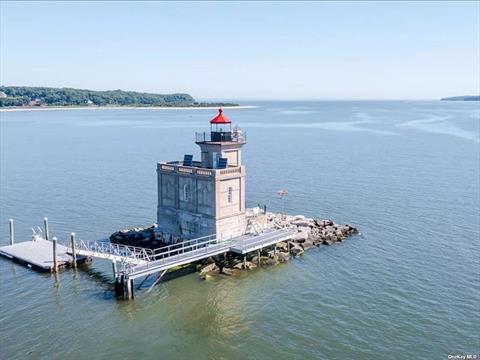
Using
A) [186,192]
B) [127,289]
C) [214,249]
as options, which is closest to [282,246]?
[214,249]

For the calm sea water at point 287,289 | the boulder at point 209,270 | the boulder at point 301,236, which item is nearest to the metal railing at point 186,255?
the boulder at point 209,270

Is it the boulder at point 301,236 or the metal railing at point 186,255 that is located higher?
the metal railing at point 186,255

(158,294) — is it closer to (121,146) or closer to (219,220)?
(219,220)

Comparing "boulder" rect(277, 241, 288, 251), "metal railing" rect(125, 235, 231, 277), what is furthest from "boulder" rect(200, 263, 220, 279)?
"boulder" rect(277, 241, 288, 251)

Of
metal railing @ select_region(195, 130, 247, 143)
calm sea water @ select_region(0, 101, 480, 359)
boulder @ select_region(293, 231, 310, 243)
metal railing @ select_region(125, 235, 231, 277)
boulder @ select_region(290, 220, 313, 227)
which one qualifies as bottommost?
calm sea water @ select_region(0, 101, 480, 359)

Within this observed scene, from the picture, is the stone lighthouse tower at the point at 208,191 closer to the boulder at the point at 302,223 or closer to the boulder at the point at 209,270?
the boulder at the point at 209,270

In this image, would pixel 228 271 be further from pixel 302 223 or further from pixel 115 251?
pixel 302 223

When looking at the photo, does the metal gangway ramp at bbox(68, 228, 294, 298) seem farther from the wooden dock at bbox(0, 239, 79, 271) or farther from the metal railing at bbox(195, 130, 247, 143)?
the metal railing at bbox(195, 130, 247, 143)
